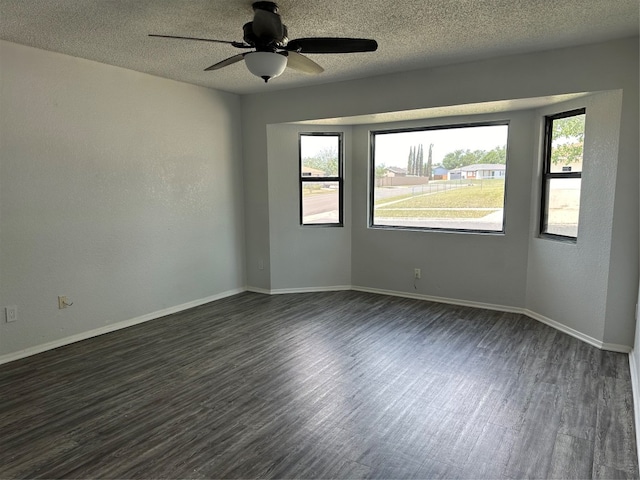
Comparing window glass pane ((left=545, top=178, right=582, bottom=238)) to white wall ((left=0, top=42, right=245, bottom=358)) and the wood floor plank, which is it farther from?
white wall ((left=0, top=42, right=245, bottom=358))

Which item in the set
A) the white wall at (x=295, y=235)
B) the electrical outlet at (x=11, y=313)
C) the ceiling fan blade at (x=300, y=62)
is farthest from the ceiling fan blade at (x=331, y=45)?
the electrical outlet at (x=11, y=313)

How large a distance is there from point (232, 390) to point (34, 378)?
148 cm

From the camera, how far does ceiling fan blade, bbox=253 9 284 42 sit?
2424mm

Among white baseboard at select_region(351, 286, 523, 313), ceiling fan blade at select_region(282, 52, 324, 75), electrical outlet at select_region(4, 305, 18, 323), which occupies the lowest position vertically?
white baseboard at select_region(351, 286, 523, 313)

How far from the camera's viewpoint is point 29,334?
3.48 m

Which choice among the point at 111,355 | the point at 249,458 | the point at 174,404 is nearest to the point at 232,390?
the point at 174,404

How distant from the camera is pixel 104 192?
3.93 metres

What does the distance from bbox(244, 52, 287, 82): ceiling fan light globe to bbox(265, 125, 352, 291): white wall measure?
8.35 ft

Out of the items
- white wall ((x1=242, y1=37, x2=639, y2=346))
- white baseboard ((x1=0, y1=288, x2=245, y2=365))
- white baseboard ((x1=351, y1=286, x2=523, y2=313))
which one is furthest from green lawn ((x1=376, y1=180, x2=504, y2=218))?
white baseboard ((x1=0, y1=288, x2=245, y2=365))

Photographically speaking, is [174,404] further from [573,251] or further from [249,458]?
[573,251]

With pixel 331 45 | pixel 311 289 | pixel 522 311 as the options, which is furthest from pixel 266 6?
pixel 522 311

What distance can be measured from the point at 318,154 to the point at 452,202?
5.75ft

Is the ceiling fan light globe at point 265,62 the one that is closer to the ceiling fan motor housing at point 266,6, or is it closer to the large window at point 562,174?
the ceiling fan motor housing at point 266,6

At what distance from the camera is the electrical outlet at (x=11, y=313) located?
10.9ft
